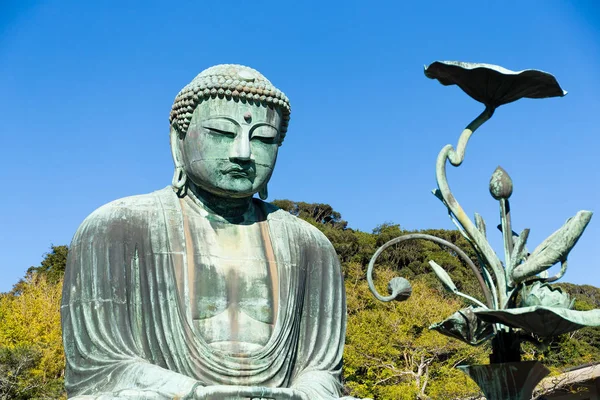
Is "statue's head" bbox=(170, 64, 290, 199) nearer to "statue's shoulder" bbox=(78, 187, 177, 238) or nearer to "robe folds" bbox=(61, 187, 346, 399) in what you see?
"statue's shoulder" bbox=(78, 187, 177, 238)

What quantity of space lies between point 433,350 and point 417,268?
1713 centimetres

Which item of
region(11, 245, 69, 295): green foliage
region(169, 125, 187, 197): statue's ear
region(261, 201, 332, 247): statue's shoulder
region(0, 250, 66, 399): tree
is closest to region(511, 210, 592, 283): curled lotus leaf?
region(261, 201, 332, 247): statue's shoulder

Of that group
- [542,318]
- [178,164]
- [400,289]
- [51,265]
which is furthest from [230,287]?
[51,265]

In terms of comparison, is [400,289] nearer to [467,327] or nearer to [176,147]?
[467,327]

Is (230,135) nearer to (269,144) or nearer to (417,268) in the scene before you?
(269,144)

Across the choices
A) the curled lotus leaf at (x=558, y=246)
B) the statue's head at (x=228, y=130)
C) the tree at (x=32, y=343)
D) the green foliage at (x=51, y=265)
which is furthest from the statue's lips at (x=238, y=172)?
the green foliage at (x=51, y=265)

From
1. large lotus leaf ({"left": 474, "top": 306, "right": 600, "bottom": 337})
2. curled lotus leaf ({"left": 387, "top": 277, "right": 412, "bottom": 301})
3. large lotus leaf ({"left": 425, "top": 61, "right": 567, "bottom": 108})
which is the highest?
large lotus leaf ({"left": 425, "top": 61, "right": 567, "bottom": 108})

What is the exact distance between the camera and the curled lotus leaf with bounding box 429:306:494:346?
24.6ft

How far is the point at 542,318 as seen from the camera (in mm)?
6934

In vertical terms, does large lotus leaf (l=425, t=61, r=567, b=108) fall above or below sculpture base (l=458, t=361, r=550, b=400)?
above

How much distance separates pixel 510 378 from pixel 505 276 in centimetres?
90

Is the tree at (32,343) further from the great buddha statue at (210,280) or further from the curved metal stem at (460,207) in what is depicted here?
the great buddha statue at (210,280)

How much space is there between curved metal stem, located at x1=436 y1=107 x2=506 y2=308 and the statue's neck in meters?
2.33

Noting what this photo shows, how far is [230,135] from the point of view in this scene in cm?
683
